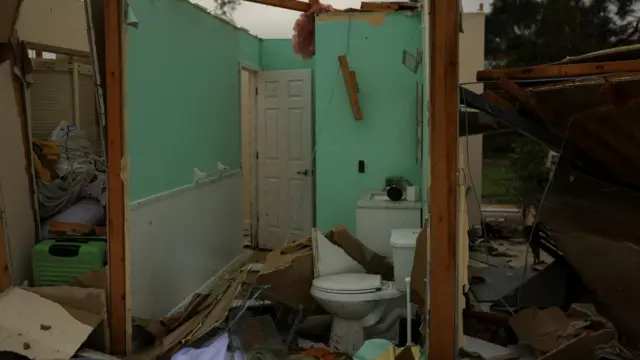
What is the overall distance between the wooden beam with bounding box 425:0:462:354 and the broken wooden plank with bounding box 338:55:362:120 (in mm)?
2351

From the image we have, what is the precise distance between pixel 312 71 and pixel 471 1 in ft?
6.66

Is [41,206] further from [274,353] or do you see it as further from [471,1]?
[471,1]

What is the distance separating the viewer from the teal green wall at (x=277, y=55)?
6.67 m

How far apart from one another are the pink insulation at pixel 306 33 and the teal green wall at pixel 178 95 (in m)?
0.67

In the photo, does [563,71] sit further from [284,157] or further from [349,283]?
[284,157]

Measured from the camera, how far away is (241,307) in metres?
3.76

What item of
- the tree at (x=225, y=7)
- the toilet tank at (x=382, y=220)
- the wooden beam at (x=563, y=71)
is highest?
the tree at (x=225, y=7)

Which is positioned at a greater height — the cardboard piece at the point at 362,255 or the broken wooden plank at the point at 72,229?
the broken wooden plank at the point at 72,229

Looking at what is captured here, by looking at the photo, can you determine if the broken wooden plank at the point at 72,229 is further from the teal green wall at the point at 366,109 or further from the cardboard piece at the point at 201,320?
the teal green wall at the point at 366,109

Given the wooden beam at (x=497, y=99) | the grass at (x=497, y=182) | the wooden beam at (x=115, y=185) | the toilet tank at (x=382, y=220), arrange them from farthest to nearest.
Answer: the grass at (x=497, y=182), the toilet tank at (x=382, y=220), the wooden beam at (x=497, y=99), the wooden beam at (x=115, y=185)

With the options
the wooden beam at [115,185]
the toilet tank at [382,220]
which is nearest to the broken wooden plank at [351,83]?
the toilet tank at [382,220]

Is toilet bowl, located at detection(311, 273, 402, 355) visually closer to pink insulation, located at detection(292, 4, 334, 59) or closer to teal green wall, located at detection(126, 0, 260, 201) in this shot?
teal green wall, located at detection(126, 0, 260, 201)

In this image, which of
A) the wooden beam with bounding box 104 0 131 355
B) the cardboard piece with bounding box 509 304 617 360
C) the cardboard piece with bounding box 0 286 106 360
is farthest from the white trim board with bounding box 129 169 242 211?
the cardboard piece with bounding box 509 304 617 360

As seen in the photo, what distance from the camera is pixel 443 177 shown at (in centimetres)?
282
